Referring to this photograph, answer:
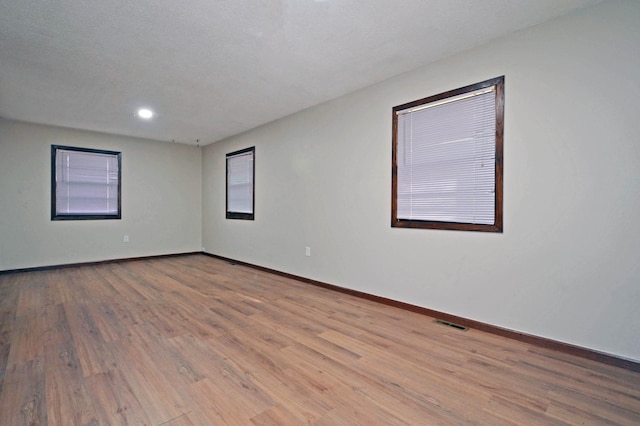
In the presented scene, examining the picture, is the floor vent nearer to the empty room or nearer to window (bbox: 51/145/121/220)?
the empty room

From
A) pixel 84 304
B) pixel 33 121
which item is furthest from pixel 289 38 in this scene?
pixel 33 121

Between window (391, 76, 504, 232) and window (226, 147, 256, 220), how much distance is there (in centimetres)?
315

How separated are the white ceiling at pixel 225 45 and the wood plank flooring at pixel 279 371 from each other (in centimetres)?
251

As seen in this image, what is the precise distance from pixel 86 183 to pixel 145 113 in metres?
2.26

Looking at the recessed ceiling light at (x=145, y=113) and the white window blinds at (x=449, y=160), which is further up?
the recessed ceiling light at (x=145, y=113)

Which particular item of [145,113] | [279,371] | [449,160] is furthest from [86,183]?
[449,160]

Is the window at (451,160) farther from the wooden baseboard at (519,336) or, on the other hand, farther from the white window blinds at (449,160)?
the wooden baseboard at (519,336)

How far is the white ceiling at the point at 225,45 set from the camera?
2.24 meters

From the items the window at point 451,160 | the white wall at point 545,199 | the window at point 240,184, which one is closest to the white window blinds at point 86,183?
the window at point 240,184

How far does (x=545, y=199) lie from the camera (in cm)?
242

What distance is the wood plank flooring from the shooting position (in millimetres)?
1623

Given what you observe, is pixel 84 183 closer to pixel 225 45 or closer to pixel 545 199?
pixel 225 45

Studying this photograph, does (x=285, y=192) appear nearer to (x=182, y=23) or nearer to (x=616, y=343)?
(x=182, y=23)

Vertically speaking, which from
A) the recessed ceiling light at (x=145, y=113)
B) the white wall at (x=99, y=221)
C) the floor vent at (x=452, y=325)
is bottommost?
the floor vent at (x=452, y=325)
